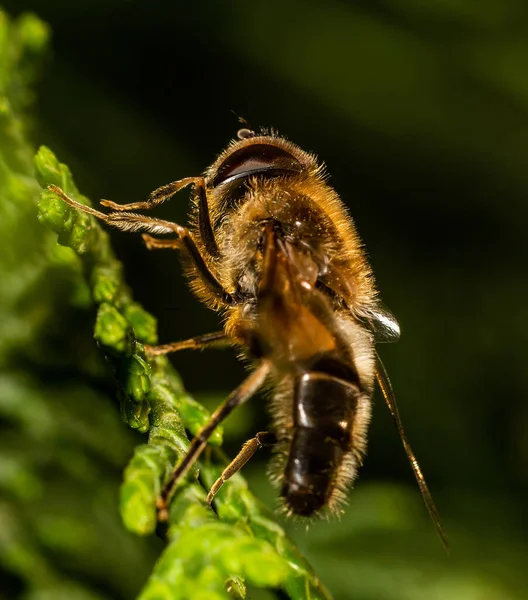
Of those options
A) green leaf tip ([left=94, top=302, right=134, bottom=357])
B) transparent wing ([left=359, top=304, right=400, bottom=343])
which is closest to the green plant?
green leaf tip ([left=94, top=302, right=134, bottom=357])

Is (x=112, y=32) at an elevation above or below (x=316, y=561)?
above

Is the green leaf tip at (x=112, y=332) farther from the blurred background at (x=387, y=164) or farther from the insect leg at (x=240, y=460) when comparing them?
the blurred background at (x=387, y=164)

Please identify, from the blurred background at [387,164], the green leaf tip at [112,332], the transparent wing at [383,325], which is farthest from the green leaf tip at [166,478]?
the blurred background at [387,164]

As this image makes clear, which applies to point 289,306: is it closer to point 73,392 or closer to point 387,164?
point 73,392

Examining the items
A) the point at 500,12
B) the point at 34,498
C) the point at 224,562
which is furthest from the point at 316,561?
the point at 500,12

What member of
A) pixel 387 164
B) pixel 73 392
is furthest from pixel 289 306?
pixel 387 164

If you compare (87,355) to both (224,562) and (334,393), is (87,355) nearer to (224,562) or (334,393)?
(334,393)

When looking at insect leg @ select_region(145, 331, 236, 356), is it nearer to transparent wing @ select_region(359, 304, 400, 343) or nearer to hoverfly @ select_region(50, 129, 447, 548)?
hoverfly @ select_region(50, 129, 447, 548)
